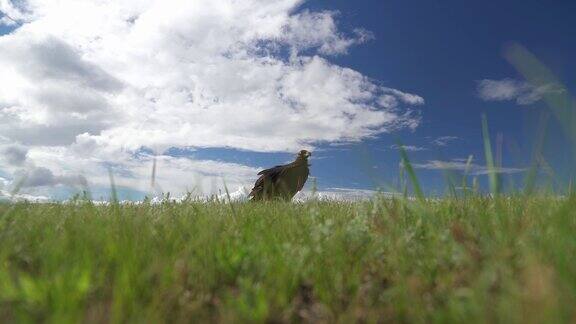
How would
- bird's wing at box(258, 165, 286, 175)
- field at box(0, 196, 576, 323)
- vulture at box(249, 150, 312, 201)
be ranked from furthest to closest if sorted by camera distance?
bird's wing at box(258, 165, 286, 175) → vulture at box(249, 150, 312, 201) → field at box(0, 196, 576, 323)

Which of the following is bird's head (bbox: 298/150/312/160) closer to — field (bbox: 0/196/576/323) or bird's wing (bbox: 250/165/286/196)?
bird's wing (bbox: 250/165/286/196)

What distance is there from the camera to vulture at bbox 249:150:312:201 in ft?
38.9

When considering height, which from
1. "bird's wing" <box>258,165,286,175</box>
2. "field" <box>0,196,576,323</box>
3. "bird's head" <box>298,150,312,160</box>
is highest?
"bird's head" <box>298,150,312,160</box>

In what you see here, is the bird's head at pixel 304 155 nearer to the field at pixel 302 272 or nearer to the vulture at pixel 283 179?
the vulture at pixel 283 179

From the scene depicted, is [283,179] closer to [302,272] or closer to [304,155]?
[304,155]

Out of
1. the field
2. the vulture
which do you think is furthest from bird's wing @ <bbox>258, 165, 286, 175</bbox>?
the field

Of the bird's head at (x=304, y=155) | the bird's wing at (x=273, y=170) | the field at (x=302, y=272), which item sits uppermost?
the bird's head at (x=304, y=155)

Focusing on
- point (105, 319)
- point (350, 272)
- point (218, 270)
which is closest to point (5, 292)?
point (105, 319)

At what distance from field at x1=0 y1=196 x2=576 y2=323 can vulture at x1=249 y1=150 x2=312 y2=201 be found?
767 cm

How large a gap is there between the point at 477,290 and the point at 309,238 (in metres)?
1.74

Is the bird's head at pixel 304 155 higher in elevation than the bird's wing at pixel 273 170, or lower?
higher

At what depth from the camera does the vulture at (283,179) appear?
11852mm

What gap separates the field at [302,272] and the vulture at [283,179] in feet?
25.2

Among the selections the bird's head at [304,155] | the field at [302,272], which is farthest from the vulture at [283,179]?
the field at [302,272]
